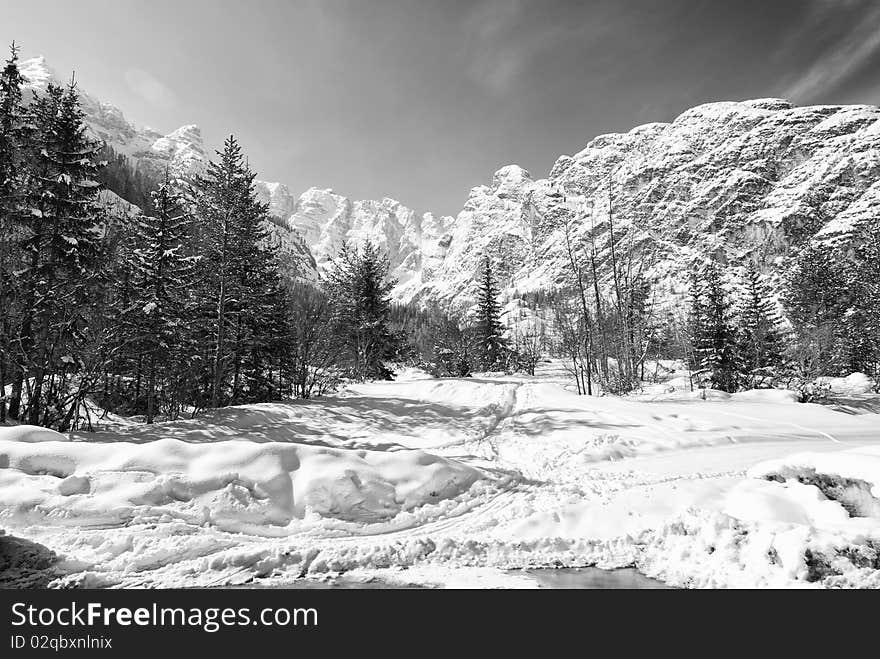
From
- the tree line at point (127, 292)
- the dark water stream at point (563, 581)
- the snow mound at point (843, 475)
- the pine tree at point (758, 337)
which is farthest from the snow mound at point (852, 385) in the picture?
the tree line at point (127, 292)

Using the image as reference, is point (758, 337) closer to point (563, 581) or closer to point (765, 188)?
point (563, 581)

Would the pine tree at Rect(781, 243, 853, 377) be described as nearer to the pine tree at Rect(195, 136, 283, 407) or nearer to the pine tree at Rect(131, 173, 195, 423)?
the pine tree at Rect(195, 136, 283, 407)

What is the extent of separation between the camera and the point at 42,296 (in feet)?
40.1

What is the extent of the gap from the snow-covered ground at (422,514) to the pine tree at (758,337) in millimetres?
18460

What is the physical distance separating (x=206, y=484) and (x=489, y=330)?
31.8m

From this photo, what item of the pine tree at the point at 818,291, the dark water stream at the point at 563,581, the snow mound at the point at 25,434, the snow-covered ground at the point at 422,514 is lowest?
the dark water stream at the point at 563,581

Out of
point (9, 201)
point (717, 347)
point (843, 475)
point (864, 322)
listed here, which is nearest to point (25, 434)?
point (9, 201)

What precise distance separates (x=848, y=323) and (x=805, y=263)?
1398 centimetres

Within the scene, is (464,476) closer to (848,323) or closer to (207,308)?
(207,308)

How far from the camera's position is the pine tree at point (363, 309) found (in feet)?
84.6

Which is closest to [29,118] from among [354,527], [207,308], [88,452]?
[207,308]

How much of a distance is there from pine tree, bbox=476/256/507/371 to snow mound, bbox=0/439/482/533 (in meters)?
29.5

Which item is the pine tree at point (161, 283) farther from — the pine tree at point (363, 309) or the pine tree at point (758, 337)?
the pine tree at point (758, 337)

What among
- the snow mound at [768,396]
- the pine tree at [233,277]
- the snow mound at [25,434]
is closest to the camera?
the snow mound at [25,434]
